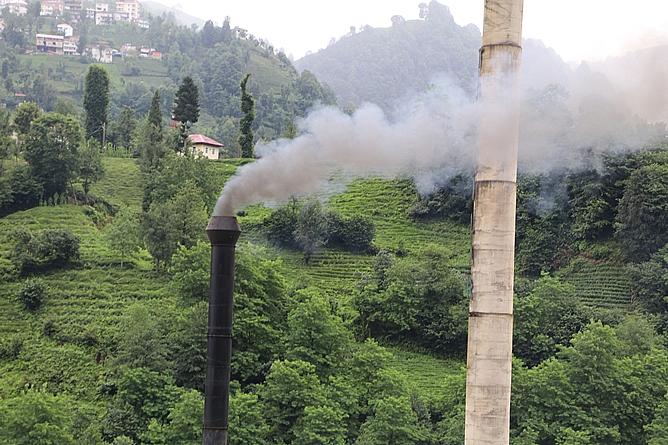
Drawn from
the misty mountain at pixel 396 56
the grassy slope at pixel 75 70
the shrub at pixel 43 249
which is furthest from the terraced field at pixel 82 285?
the grassy slope at pixel 75 70

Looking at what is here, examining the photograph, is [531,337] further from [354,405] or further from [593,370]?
[354,405]

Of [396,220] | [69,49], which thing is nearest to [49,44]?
[69,49]

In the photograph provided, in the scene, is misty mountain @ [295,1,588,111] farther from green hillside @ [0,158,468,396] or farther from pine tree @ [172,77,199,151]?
green hillside @ [0,158,468,396]

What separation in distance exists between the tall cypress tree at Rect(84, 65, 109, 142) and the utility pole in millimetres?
60255

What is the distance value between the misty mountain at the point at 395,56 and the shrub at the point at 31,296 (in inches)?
3058

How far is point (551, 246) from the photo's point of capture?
43.4 m

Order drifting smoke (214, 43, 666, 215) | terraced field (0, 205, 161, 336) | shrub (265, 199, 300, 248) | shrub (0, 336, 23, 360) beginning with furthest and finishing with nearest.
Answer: shrub (265, 199, 300, 248)
terraced field (0, 205, 161, 336)
shrub (0, 336, 23, 360)
drifting smoke (214, 43, 666, 215)

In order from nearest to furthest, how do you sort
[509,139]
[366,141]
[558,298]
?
[509,139], [366,141], [558,298]

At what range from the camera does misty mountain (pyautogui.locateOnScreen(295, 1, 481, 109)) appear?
129250 mm

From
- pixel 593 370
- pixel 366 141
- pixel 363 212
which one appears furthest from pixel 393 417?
pixel 363 212

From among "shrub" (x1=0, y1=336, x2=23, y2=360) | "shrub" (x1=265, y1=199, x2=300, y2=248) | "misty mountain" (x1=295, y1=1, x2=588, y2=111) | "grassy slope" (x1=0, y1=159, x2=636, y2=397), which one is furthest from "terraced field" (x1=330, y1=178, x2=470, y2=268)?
"misty mountain" (x1=295, y1=1, x2=588, y2=111)

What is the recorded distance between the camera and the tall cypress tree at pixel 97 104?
68.3 metres

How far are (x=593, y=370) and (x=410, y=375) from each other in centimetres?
798

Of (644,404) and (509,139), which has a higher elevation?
(509,139)
